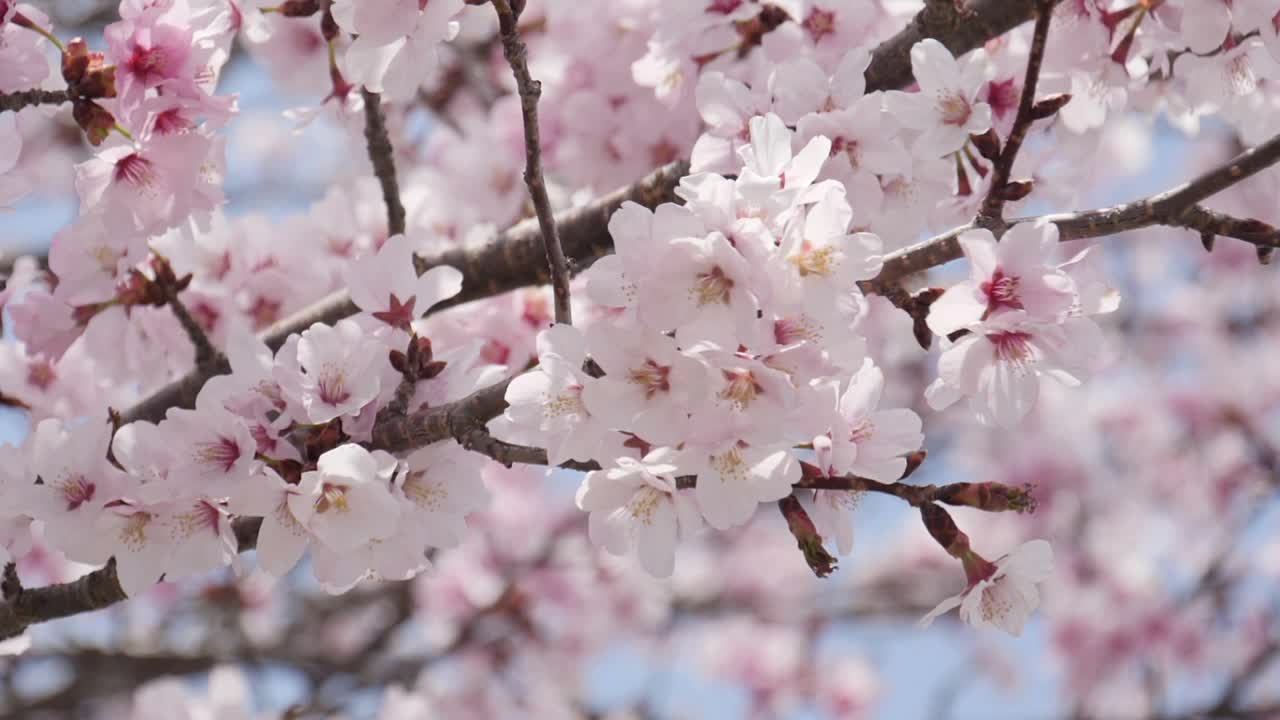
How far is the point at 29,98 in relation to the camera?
6.17 feet

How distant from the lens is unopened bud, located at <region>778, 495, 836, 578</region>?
1.60 m

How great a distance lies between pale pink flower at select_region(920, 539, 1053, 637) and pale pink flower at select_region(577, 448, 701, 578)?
38 centimetres

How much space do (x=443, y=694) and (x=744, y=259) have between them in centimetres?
320

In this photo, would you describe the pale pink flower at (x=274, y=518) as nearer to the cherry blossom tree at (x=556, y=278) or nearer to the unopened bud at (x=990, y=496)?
the cherry blossom tree at (x=556, y=278)

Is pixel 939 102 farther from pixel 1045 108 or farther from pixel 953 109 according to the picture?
pixel 1045 108

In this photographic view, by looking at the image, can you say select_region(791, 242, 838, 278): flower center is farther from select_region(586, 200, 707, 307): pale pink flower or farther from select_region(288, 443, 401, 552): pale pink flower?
select_region(288, 443, 401, 552): pale pink flower

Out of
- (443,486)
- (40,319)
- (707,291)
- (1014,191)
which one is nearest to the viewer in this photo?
(707,291)

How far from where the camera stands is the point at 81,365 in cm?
254

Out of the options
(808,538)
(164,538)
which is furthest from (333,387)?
(808,538)

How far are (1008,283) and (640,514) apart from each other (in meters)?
0.60

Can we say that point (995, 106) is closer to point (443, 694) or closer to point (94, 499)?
point (94, 499)

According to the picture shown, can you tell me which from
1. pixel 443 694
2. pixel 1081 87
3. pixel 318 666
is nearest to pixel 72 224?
Answer: pixel 1081 87

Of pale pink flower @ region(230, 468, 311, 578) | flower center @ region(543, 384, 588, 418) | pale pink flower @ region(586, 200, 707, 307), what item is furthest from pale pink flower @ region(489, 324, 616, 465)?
pale pink flower @ region(230, 468, 311, 578)

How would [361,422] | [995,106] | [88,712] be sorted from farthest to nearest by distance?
[88,712] < [995,106] < [361,422]
